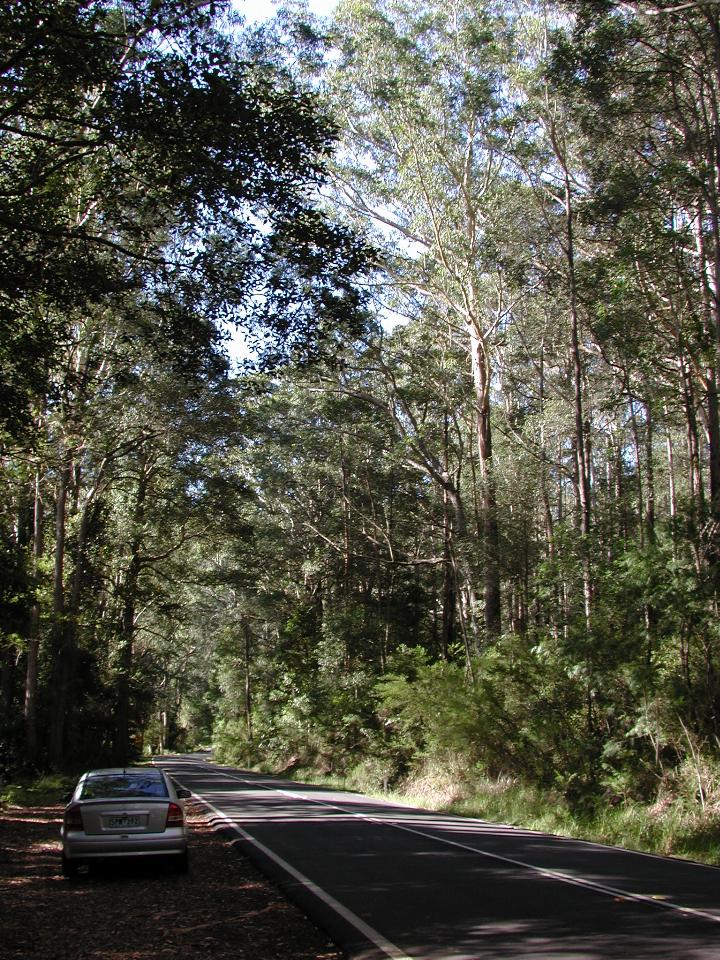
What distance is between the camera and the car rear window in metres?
10.8

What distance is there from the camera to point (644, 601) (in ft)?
52.8

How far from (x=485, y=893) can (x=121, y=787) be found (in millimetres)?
4582

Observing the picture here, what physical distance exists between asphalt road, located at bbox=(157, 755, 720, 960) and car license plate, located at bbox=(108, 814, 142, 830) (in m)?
1.68

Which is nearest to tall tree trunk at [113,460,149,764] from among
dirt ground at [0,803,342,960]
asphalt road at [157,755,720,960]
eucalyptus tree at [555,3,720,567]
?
asphalt road at [157,755,720,960]

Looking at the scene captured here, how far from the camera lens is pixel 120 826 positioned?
10516 mm

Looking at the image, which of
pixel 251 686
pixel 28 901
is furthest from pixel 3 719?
pixel 251 686

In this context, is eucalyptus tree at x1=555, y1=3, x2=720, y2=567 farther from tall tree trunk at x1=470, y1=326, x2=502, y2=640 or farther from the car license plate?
the car license plate

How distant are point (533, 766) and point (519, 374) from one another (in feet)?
74.8

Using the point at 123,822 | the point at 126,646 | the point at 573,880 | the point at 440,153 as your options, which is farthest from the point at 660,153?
the point at 126,646

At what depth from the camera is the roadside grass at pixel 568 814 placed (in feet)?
43.0

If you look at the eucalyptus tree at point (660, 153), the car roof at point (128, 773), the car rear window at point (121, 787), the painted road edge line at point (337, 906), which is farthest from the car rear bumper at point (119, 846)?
the eucalyptus tree at point (660, 153)

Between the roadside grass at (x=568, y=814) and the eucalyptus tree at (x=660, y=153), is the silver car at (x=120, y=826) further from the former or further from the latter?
the eucalyptus tree at (x=660, y=153)

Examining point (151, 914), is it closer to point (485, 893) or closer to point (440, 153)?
point (485, 893)

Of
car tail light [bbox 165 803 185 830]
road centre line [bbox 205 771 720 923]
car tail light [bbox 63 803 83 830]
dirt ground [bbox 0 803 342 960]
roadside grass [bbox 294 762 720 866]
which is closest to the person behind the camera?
dirt ground [bbox 0 803 342 960]
